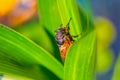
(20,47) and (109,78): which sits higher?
(20,47)

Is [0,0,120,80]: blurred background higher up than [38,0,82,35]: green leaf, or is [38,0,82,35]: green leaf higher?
[38,0,82,35]: green leaf

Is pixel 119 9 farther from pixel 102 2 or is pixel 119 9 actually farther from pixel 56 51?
pixel 56 51

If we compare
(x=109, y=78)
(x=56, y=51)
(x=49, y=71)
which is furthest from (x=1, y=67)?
(x=109, y=78)

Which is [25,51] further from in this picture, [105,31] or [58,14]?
[105,31]

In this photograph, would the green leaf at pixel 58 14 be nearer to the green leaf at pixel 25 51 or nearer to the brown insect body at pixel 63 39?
the brown insect body at pixel 63 39

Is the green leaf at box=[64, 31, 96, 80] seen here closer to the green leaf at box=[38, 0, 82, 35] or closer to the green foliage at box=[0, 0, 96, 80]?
the green foliage at box=[0, 0, 96, 80]

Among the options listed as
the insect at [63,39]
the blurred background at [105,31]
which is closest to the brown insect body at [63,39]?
the insect at [63,39]

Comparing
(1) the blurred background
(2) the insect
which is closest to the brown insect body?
(2) the insect
